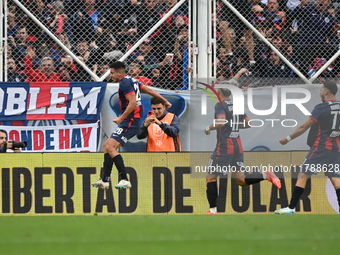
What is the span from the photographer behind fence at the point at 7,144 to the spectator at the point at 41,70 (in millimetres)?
1153

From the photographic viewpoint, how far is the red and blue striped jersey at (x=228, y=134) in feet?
35.4

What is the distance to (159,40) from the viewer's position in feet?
39.6

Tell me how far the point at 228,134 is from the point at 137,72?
215 centimetres

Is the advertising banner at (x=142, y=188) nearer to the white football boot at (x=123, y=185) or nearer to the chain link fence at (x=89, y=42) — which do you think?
the white football boot at (x=123, y=185)

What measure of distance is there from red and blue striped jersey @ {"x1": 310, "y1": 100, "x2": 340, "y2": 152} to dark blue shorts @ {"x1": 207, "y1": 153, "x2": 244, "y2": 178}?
1.26 meters

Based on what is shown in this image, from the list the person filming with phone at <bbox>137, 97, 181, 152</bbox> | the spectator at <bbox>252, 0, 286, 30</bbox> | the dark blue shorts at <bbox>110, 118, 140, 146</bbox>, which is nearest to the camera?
the dark blue shorts at <bbox>110, 118, 140, 146</bbox>

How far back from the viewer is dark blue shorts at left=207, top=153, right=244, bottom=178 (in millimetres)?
10648

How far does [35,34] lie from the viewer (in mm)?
11914

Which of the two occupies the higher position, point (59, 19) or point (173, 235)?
point (59, 19)

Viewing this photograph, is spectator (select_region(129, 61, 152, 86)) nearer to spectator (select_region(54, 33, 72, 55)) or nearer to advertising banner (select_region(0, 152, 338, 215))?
spectator (select_region(54, 33, 72, 55))

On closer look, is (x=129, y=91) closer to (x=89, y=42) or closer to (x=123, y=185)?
(x=123, y=185)

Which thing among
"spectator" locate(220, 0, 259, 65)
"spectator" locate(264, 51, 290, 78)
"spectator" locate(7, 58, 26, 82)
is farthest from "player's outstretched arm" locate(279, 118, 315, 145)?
"spectator" locate(7, 58, 26, 82)

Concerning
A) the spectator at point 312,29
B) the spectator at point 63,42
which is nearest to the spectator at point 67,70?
the spectator at point 63,42

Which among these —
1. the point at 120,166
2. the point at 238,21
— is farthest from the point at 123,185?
the point at 238,21
